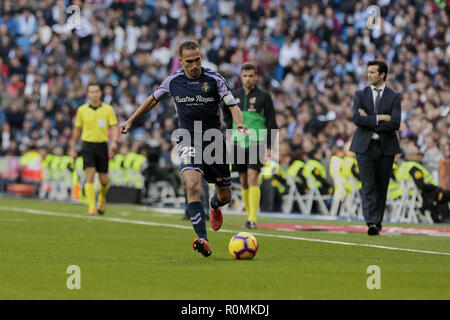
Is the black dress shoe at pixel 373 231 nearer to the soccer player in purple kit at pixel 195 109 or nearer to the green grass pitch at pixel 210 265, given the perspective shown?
the green grass pitch at pixel 210 265

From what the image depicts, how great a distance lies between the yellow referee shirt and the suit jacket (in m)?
6.75

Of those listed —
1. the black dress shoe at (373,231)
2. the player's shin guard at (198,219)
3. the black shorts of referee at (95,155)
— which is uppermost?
the black shorts of referee at (95,155)

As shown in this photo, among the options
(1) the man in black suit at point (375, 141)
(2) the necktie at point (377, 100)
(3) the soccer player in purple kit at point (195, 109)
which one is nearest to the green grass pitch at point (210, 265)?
(1) the man in black suit at point (375, 141)

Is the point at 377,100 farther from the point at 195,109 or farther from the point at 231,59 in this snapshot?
the point at 231,59

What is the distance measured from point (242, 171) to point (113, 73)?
18984 millimetres

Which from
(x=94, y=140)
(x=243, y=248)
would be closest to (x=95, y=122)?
(x=94, y=140)

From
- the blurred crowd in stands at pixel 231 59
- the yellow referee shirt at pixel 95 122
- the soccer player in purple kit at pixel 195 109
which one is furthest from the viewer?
the blurred crowd in stands at pixel 231 59

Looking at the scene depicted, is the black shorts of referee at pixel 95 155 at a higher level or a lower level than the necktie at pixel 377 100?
lower

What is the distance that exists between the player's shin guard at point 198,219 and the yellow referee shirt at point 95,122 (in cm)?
944

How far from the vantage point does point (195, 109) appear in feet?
35.3

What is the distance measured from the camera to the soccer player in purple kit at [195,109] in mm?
10484

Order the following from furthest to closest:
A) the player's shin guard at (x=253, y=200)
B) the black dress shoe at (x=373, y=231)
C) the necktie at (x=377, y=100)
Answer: the player's shin guard at (x=253, y=200) → the necktie at (x=377, y=100) → the black dress shoe at (x=373, y=231)

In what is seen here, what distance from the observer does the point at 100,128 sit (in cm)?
1966

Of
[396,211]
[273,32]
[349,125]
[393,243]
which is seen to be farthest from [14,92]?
[393,243]
